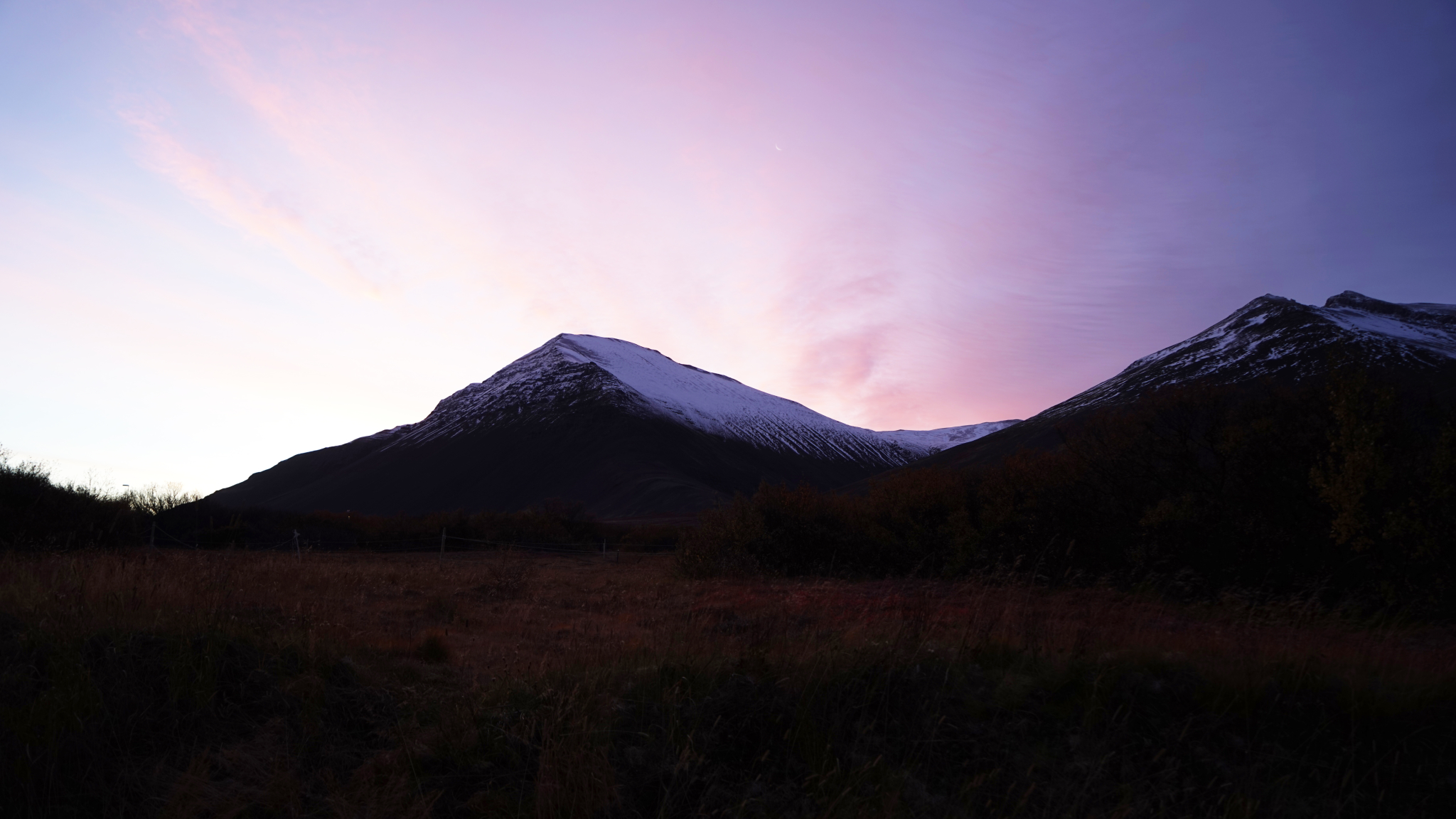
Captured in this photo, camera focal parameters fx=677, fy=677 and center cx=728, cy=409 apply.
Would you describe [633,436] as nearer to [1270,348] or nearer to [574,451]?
[574,451]

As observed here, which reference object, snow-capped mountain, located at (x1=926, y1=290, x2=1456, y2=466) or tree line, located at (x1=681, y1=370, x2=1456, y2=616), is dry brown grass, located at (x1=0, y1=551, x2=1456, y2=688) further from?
snow-capped mountain, located at (x1=926, y1=290, x2=1456, y2=466)

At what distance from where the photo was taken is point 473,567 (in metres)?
21.4

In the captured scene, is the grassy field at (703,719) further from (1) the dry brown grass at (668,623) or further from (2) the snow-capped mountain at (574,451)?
(2) the snow-capped mountain at (574,451)

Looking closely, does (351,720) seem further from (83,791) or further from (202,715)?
(83,791)

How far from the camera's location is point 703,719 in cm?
493

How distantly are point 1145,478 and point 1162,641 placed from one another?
11.6m

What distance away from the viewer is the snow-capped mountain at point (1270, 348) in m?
99.3

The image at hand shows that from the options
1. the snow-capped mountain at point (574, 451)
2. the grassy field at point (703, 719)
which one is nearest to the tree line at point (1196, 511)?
the grassy field at point (703, 719)

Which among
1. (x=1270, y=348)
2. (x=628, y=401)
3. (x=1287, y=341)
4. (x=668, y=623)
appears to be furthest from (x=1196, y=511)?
(x=1287, y=341)

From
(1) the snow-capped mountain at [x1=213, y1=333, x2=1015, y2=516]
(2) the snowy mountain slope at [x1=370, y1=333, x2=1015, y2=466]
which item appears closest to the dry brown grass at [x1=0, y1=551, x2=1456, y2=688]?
(1) the snow-capped mountain at [x1=213, y1=333, x2=1015, y2=516]

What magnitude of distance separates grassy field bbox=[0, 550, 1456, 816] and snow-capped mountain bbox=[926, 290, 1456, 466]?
278 ft

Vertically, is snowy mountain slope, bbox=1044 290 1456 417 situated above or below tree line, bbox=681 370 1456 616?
above

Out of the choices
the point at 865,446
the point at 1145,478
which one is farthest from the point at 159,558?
the point at 865,446

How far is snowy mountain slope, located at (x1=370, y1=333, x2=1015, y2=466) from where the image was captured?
5748 inches
